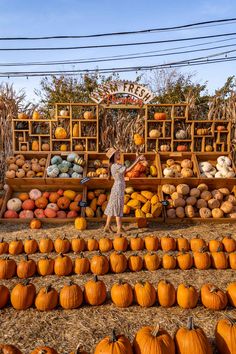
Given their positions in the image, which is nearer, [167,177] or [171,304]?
[171,304]

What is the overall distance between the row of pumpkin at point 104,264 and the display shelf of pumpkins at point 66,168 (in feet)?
11.1

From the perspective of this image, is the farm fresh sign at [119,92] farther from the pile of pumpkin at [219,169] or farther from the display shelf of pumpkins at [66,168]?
the pile of pumpkin at [219,169]

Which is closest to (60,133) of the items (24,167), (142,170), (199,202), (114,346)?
(24,167)

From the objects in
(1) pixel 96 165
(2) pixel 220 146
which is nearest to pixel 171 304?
(1) pixel 96 165

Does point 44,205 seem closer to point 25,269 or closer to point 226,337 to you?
point 25,269

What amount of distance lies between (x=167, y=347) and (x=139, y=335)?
0.72 ft

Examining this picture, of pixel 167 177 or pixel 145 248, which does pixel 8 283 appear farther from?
pixel 167 177

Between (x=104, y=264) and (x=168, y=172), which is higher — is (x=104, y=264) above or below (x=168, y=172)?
below

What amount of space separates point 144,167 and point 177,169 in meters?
0.84

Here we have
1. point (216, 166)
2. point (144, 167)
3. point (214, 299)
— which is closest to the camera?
point (214, 299)

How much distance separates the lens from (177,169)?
8312 mm

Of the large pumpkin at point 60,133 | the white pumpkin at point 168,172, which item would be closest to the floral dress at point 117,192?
the white pumpkin at point 168,172

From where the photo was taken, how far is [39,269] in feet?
14.5

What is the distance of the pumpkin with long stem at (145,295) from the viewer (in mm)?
3531
